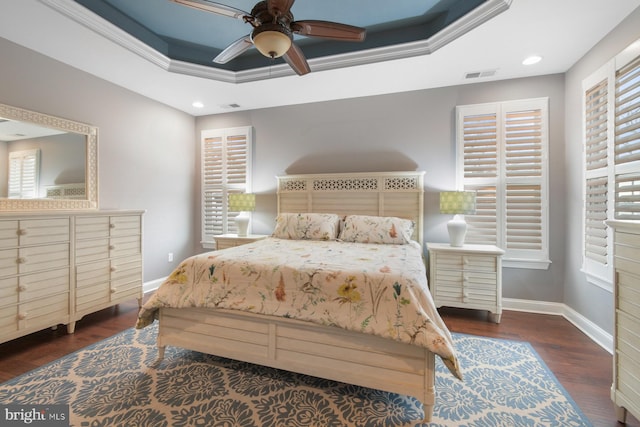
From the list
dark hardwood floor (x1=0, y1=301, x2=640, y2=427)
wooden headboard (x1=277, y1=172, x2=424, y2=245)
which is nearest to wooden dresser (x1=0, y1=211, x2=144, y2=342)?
dark hardwood floor (x1=0, y1=301, x2=640, y2=427)

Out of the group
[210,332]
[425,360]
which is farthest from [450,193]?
[210,332]

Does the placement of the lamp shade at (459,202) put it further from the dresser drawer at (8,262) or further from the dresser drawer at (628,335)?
the dresser drawer at (8,262)

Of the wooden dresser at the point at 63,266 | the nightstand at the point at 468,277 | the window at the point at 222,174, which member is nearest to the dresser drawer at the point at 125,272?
the wooden dresser at the point at 63,266

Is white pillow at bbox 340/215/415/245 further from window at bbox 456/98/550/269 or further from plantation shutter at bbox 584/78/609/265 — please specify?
plantation shutter at bbox 584/78/609/265

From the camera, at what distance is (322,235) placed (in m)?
3.23

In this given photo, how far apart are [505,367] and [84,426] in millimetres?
2665

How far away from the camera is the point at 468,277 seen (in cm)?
294

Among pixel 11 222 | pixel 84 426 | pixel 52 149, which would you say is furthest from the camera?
pixel 52 149

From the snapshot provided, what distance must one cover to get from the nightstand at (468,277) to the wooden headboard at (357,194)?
459 mm

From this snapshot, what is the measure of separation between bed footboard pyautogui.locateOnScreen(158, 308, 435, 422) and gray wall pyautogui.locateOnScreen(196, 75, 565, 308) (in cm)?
220

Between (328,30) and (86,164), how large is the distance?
2935 millimetres

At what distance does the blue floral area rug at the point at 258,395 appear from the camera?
1566 millimetres

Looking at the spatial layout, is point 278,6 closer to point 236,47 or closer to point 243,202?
point 236,47

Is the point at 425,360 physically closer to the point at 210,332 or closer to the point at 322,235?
the point at 210,332
